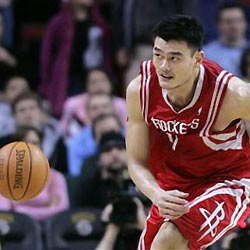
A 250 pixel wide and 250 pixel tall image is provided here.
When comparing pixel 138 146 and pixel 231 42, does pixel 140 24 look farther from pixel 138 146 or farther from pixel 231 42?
pixel 138 146

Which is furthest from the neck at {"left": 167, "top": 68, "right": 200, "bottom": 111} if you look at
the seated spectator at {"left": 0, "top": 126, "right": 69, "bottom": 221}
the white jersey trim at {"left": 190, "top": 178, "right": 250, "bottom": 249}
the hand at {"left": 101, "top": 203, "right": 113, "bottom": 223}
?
the seated spectator at {"left": 0, "top": 126, "right": 69, "bottom": 221}

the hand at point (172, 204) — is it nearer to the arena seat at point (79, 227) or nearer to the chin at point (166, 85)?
the chin at point (166, 85)

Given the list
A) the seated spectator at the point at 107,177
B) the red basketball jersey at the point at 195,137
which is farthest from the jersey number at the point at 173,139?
the seated spectator at the point at 107,177

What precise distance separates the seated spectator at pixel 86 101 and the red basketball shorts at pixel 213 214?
11.7 feet

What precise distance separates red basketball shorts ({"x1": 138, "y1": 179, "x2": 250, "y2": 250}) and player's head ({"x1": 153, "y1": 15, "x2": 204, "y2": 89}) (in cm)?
66

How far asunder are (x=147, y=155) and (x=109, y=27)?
4.33m

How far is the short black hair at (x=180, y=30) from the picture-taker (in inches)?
205

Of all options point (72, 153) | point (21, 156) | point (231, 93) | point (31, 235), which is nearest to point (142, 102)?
point (231, 93)

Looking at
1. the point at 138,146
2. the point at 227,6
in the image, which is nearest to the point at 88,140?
the point at 227,6

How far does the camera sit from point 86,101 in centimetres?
916

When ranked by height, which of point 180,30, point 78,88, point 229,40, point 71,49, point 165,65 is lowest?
point 78,88

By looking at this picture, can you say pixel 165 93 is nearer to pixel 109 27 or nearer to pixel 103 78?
pixel 103 78

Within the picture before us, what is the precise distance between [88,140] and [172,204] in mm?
3689

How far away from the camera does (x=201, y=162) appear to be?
218 inches
